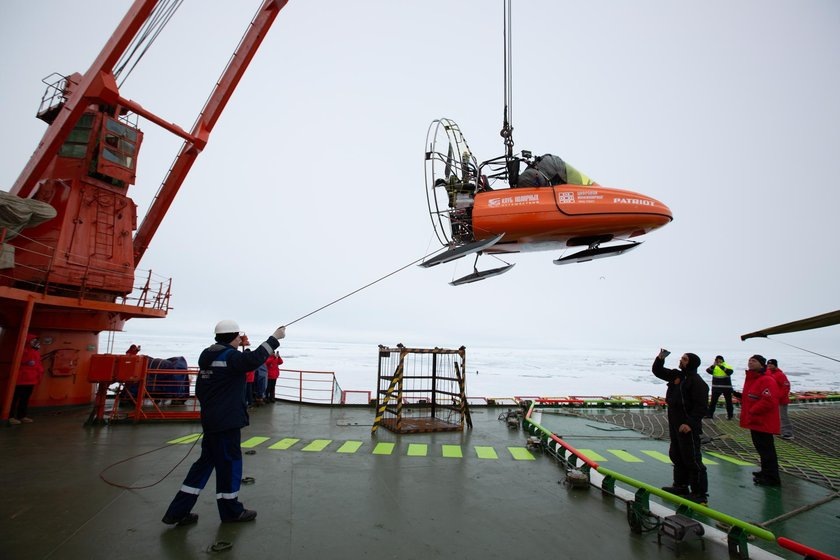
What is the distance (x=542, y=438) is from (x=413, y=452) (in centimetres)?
240

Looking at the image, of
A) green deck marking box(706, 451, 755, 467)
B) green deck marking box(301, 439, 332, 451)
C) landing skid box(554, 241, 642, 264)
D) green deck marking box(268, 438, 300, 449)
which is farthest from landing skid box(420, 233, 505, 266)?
green deck marking box(706, 451, 755, 467)

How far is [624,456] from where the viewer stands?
7230mm

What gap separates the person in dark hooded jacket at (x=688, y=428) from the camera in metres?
4.98

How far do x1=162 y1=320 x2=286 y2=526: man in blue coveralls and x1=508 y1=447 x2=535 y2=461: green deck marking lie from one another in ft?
14.7

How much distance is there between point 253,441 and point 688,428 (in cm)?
702

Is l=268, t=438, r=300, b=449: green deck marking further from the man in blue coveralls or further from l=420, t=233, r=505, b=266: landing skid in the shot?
l=420, t=233, r=505, b=266: landing skid

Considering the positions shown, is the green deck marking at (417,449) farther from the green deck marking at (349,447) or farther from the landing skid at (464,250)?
the landing skid at (464,250)

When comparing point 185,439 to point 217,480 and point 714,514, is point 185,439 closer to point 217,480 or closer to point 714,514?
point 217,480

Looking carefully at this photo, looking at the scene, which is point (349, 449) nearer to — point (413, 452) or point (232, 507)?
point (413, 452)

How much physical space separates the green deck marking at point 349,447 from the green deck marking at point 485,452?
2.16 metres

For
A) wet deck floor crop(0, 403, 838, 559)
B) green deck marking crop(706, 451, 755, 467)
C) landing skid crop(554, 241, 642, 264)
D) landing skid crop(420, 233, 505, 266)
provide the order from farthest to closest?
green deck marking crop(706, 451, 755, 467) → landing skid crop(554, 241, 642, 264) → landing skid crop(420, 233, 505, 266) → wet deck floor crop(0, 403, 838, 559)

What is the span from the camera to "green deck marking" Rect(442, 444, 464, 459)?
701 cm

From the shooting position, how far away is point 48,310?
10.4 metres

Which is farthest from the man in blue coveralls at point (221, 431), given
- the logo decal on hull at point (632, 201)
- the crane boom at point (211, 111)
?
the crane boom at point (211, 111)
